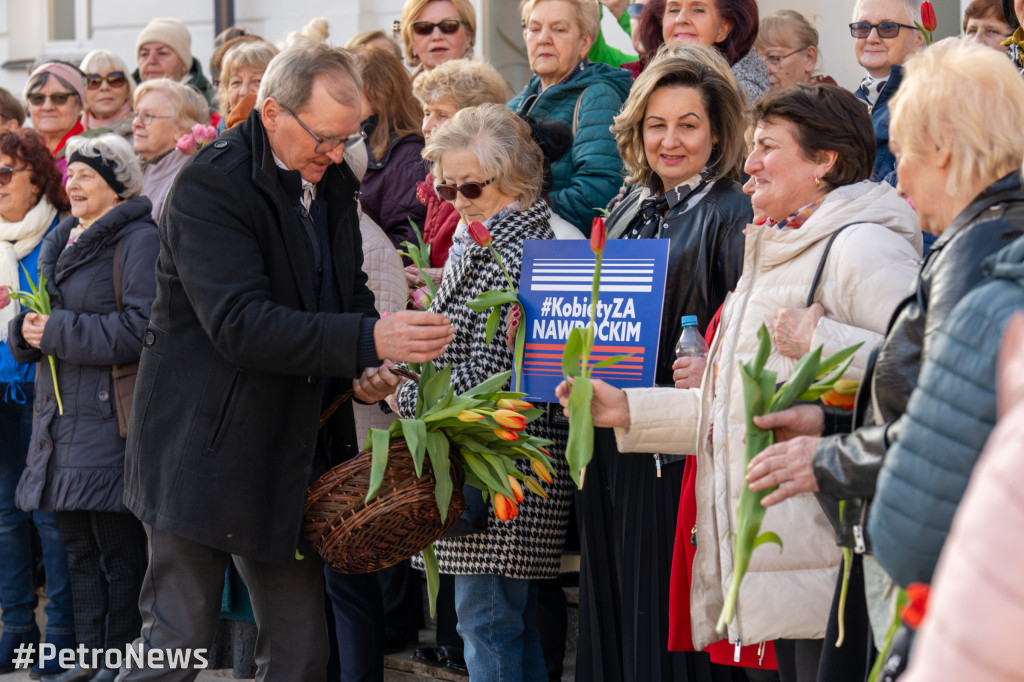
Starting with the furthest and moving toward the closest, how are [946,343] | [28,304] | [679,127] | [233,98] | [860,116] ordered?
1. [233,98]
2. [28,304]
3. [679,127]
4. [860,116]
5. [946,343]

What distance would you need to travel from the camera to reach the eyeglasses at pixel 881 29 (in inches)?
185

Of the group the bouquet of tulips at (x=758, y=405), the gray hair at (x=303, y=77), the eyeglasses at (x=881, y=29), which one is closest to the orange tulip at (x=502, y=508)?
the bouquet of tulips at (x=758, y=405)

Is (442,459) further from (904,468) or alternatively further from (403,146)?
(403,146)

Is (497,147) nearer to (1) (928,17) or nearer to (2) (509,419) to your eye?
(2) (509,419)

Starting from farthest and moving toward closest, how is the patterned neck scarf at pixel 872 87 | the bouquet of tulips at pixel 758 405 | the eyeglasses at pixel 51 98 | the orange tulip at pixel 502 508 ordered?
1. the eyeglasses at pixel 51 98
2. the patterned neck scarf at pixel 872 87
3. the orange tulip at pixel 502 508
4. the bouquet of tulips at pixel 758 405

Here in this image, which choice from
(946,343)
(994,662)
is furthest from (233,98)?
(994,662)

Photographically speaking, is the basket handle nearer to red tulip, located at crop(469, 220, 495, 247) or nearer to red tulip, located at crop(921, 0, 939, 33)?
red tulip, located at crop(469, 220, 495, 247)

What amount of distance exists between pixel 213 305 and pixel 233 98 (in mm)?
3072

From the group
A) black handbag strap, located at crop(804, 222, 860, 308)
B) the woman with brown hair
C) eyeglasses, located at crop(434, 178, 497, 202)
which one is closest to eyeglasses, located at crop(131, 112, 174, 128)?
the woman with brown hair

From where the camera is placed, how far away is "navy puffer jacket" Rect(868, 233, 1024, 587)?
1598mm

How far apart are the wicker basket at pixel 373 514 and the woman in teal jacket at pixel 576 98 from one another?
1.58 m

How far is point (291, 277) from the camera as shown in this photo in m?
3.39

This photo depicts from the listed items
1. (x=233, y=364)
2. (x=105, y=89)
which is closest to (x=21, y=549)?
(x=105, y=89)

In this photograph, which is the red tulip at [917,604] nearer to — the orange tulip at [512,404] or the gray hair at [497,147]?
the orange tulip at [512,404]
